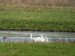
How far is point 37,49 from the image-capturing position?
1320 centimetres

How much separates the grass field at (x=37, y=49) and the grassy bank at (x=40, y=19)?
485cm

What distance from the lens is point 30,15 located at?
77.5 feet

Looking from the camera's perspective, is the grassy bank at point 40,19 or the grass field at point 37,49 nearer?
the grass field at point 37,49

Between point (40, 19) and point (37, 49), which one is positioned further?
point (40, 19)

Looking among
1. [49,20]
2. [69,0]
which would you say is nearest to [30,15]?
[49,20]

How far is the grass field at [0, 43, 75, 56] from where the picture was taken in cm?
1250

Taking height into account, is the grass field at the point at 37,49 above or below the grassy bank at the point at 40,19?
above

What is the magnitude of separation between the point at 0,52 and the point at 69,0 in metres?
18.0

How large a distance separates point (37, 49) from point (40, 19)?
8785mm

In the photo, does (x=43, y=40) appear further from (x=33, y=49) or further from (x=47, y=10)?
(x=47, y=10)

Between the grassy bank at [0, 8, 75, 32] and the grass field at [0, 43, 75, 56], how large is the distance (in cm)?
485

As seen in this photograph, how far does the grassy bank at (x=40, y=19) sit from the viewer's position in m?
19.2

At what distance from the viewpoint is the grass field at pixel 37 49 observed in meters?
12.5

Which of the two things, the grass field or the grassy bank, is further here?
the grassy bank
